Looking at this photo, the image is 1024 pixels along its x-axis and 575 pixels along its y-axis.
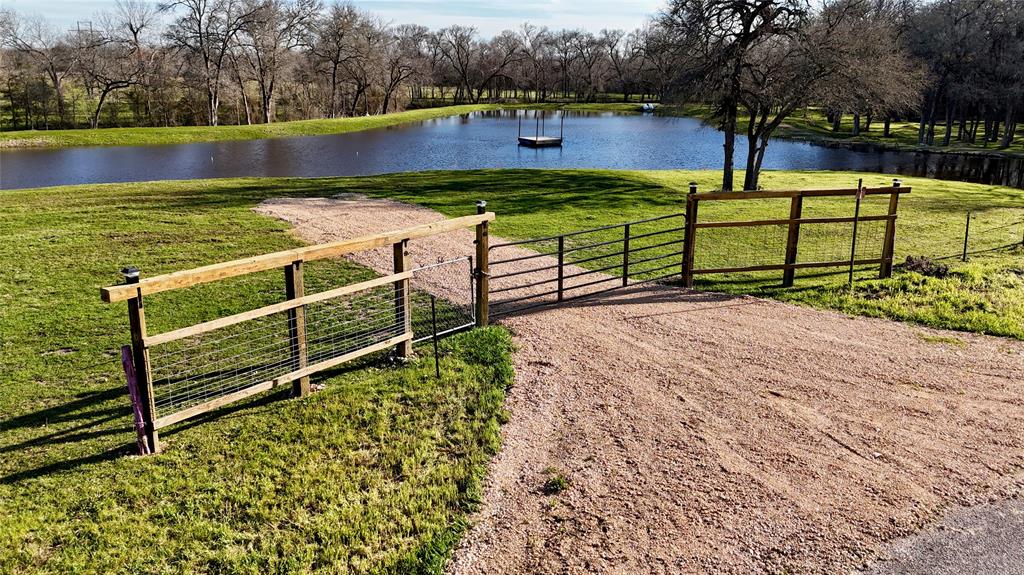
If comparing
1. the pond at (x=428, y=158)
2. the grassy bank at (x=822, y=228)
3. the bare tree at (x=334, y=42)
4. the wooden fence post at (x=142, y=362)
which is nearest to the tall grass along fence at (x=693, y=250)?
the grassy bank at (x=822, y=228)

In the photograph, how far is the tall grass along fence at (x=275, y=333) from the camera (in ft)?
21.2

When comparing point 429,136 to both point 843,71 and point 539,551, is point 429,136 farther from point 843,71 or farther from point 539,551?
point 539,551

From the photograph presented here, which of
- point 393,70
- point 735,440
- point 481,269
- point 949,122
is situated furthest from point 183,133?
point 949,122

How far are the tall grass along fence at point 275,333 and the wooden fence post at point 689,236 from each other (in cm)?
A: 387

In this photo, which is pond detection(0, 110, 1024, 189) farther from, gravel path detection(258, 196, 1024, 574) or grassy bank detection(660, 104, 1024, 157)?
gravel path detection(258, 196, 1024, 574)

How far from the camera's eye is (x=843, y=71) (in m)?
21.3

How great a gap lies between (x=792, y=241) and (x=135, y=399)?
34.3 feet

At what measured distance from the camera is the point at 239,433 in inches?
281

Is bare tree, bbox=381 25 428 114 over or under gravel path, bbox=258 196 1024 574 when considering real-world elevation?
over

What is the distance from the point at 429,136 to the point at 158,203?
3428cm

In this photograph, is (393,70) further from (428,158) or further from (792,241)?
(792,241)

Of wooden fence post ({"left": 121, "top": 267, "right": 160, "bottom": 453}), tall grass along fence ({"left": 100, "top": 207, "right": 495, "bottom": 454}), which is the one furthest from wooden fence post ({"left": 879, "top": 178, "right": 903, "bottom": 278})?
wooden fence post ({"left": 121, "top": 267, "right": 160, "bottom": 453})

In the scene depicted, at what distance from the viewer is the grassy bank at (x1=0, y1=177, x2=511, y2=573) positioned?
17.9 feet

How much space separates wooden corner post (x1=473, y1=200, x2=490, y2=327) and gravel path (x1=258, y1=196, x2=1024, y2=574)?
0.54 meters
